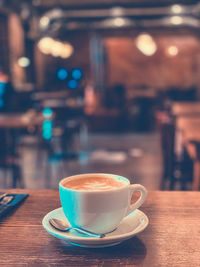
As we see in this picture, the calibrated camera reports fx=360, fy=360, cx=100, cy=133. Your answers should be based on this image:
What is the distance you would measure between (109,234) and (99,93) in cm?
988

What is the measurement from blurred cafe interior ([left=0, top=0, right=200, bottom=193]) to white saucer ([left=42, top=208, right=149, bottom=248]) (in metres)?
1.68

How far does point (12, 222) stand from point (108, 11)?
36.2ft

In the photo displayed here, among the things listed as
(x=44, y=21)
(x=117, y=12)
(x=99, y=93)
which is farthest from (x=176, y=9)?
(x=44, y=21)

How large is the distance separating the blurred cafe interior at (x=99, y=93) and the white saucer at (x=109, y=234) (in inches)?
66.0

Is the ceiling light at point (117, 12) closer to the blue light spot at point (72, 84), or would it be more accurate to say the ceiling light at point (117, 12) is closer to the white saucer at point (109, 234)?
the blue light spot at point (72, 84)

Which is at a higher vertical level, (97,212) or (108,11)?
(108,11)

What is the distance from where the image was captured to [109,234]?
64cm

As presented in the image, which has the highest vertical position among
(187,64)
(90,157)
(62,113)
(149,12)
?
(149,12)

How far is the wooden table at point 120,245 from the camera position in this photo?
22.0 inches

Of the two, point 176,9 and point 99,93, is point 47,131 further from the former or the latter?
point 176,9

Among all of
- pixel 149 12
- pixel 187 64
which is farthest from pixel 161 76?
pixel 149 12

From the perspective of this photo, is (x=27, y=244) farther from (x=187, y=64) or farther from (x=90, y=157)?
(x=187, y=64)

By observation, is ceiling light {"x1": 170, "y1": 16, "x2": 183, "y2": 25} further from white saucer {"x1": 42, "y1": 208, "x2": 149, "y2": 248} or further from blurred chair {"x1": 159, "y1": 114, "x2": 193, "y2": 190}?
white saucer {"x1": 42, "y1": 208, "x2": 149, "y2": 248}

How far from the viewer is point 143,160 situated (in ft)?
18.3
